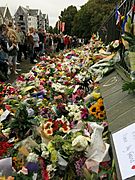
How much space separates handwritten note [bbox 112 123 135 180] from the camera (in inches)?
61.4

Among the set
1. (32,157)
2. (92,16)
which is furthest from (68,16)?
(32,157)

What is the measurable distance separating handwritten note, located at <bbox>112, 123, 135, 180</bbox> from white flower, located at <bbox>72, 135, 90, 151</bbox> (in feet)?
1.07

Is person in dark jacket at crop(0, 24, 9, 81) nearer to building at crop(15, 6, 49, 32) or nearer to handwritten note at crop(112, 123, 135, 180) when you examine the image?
handwritten note at crop(112, 123, 135, 180)

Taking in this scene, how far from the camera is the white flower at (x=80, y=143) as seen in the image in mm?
2307

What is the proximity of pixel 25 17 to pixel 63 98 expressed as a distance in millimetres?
83328

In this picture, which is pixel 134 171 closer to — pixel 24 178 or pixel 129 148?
pixel 129 148

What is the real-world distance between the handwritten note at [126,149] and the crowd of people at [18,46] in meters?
6.28

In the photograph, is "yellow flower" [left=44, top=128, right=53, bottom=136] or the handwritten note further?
"yellow flower" [left=44, top=128, right=53, bottom=136]

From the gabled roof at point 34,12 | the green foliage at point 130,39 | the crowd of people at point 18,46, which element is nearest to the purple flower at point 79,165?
the green foliage at point 130,39

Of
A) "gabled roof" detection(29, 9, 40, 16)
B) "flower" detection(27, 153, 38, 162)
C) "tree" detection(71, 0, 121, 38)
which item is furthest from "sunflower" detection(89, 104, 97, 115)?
"gabled roof" detection(29, 9, 40, 16)

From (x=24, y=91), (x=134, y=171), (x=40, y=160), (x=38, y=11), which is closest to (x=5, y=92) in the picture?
(x=24, y=91)

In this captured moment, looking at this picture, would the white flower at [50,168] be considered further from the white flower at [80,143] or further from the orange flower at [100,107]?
the orange flower at [100,107]

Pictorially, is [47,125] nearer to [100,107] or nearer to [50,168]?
[100,107]

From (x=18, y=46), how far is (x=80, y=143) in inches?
419
